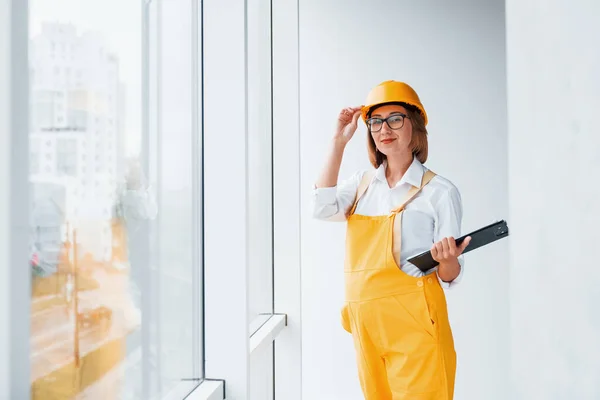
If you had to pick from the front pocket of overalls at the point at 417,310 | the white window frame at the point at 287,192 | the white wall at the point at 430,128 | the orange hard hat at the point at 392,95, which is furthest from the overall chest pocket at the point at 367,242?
the white wall at the point at 430,128

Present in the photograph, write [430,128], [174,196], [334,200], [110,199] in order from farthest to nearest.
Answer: [430,128]
[334,200]
[174,196]
[110,199]

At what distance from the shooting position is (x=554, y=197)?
31 millimetres

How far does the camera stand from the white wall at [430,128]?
6.95 ft

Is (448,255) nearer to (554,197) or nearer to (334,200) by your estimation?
(334,200)

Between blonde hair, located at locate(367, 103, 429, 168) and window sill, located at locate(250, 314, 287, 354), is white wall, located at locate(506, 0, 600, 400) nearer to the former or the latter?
blonde hair, located at locate(367, 103, 429, 168)

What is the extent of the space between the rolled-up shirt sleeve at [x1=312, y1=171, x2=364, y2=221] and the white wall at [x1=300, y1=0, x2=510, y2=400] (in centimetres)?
67

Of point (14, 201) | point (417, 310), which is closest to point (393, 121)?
point (417, 310)

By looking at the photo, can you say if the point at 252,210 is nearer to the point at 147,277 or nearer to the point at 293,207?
the point at 293,207

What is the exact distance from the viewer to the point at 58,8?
0.68 meters

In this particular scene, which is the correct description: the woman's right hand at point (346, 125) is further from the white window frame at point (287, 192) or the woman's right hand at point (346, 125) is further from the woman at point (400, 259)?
the white window frame at point (287, 192)

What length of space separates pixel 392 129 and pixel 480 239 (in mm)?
397

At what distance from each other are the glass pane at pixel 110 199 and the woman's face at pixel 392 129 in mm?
529

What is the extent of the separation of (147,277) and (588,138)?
1.01 meters

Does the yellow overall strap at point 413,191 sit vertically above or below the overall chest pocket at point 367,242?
above
